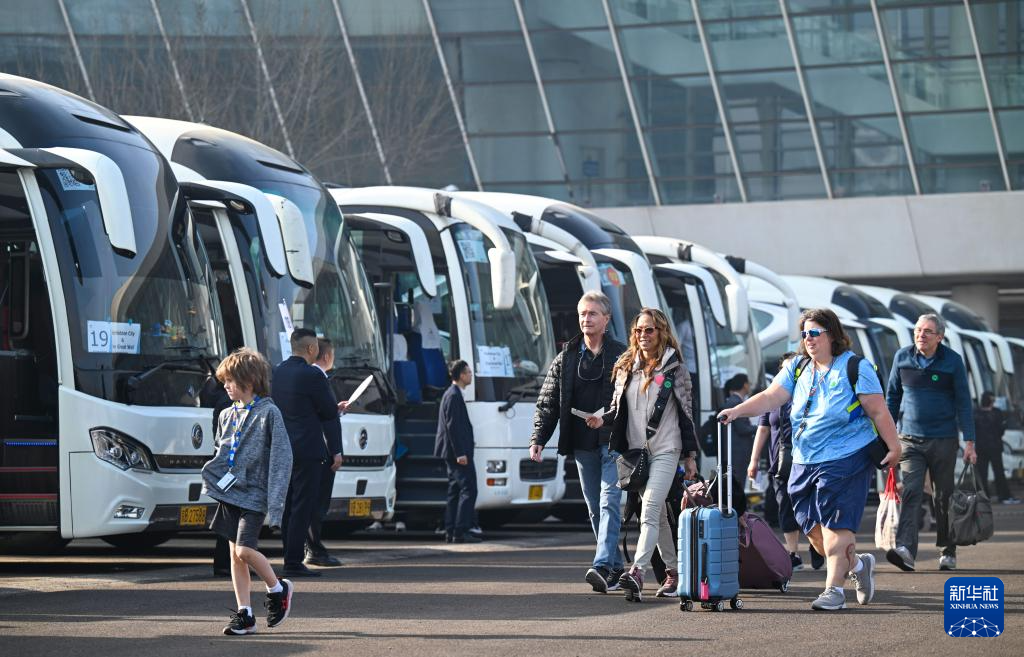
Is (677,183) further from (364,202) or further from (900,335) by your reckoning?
(364,202)

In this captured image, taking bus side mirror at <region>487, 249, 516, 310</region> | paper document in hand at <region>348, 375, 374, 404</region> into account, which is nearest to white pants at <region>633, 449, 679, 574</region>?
paper document in hand at <region>348, 375, 374, 404</region>

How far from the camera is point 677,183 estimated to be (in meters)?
40.8

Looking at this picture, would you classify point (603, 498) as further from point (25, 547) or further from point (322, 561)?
point (25, 547)

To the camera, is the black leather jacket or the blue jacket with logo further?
the blue jacket with logo

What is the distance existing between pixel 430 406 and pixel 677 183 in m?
25.2

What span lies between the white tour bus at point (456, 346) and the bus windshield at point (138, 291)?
388 centimetres

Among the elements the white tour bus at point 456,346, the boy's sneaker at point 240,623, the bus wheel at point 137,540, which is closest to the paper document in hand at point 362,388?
the white tour bus at point 456,346

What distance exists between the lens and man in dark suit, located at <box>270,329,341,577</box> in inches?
461

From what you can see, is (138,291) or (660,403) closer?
(660,403)

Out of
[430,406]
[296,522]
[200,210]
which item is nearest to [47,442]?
[296,522]

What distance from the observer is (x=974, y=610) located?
8906mm

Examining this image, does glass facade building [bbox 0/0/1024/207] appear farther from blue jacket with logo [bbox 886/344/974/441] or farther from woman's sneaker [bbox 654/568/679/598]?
woman's sneaker [bbox 654/568/679/598]

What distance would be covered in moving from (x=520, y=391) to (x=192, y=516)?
5.15m

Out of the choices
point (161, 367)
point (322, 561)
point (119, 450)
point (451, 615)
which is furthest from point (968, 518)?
point (119, 450)
